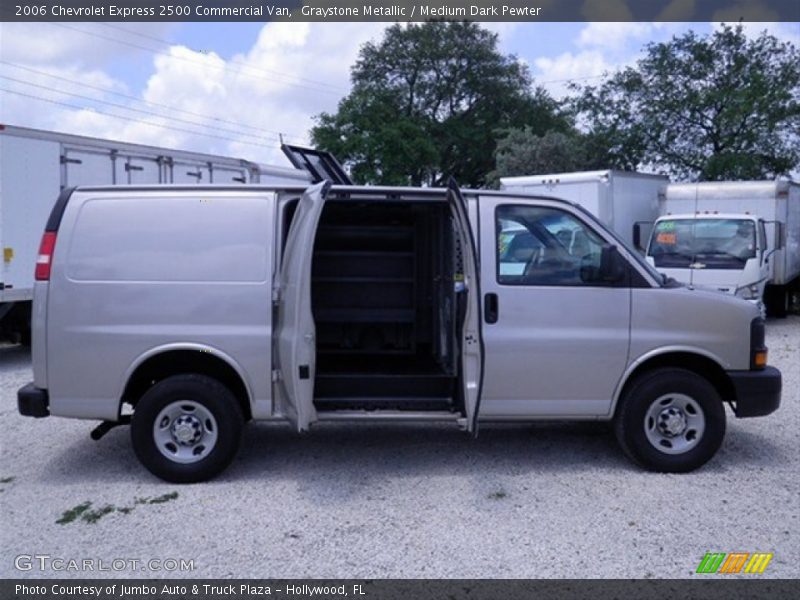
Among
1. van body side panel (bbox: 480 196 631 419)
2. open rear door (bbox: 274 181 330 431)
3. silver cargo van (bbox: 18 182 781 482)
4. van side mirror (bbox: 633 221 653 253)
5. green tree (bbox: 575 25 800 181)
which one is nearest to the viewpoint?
open rear door (bbox: 274 181 330 431)

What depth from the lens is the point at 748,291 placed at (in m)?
14.1

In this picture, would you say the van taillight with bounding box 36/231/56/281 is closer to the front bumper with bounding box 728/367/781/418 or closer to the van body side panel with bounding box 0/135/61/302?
the front bumper with bounding box 728/367/781/418

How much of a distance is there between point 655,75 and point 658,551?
1060 inches

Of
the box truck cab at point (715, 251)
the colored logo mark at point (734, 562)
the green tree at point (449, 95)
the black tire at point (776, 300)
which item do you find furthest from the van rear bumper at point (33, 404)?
the green tree at point (449, 95)

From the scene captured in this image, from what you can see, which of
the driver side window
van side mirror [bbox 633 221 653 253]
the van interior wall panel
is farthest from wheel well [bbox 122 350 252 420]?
van side mirror [bbox 633 221 653 253]

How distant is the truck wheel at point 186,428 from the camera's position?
19.0 ft

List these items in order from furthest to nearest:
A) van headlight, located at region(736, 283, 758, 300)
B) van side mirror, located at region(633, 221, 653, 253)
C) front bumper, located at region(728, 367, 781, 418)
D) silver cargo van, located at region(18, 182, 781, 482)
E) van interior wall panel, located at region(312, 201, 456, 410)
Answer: van side mirror, located at region(633, 221, 653, 253)
van headlight, located at region(736, 283, 758, 300)
van interior wall panel, located at region(312, 201, 456, 410)
front bumper, located at region(728, 367, 781, 418)
silver cargo van, located at region(18, 182, 781, 482)

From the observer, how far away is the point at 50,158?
11.3 meters

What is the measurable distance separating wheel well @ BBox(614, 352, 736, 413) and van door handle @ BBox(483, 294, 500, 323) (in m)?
1.14

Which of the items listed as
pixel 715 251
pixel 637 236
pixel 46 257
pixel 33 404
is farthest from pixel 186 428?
pixel 715 251

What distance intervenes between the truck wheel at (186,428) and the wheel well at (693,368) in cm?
293

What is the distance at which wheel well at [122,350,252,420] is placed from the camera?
5.88 m

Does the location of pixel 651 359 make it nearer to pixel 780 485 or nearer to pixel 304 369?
pixel 780 485

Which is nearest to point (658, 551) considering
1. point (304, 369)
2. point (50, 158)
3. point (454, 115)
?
point (304, 369)
